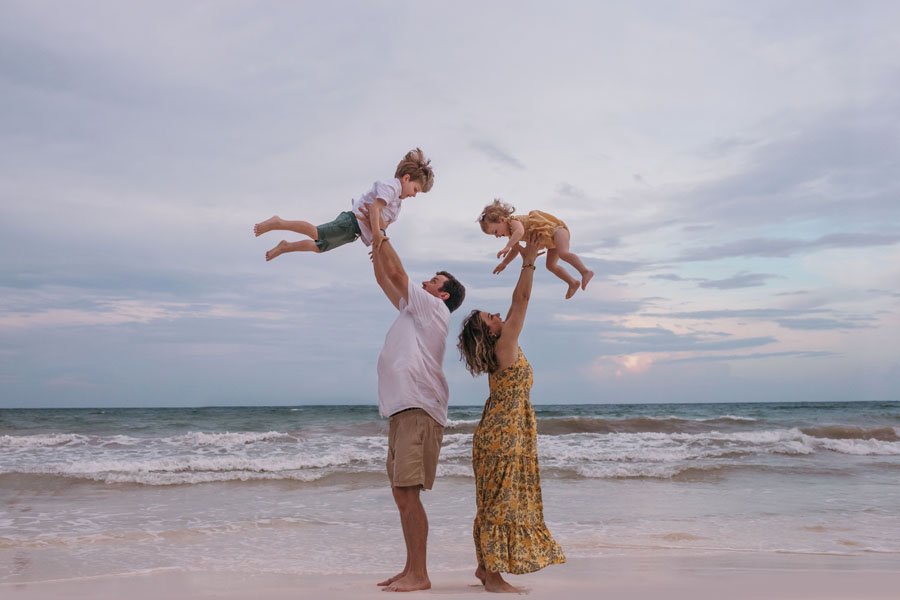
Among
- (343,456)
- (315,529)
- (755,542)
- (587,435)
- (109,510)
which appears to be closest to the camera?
(755,542)

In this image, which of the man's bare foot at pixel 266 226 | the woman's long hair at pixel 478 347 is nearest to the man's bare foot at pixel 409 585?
the woman's long hair at pixel 478 347

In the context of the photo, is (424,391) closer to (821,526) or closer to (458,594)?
(458,594)

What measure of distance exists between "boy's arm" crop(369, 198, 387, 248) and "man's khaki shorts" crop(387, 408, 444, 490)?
95cm

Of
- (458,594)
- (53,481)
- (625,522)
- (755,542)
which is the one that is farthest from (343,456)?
(458,594)

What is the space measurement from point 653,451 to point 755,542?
739 cm

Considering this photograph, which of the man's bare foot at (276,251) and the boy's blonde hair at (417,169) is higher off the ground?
the boy's blonde hair at (417,169)

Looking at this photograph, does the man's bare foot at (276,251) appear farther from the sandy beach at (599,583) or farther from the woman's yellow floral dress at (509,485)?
the sandy beach at (599,583)

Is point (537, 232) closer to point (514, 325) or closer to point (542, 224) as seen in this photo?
point (542, 224)

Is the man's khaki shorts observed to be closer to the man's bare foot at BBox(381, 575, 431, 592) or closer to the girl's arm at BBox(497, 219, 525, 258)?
the man's bare foot at BBox(381, 575, 431, 592)

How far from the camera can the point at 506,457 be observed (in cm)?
373

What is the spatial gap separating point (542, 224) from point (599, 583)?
7.38ft

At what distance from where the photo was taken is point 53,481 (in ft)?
31.6

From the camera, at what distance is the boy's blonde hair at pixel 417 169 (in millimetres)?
4012

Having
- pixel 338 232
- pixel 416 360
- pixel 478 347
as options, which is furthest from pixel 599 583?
pixel 338 232
